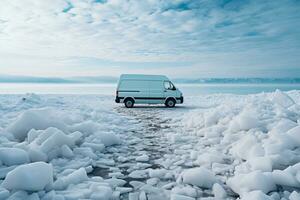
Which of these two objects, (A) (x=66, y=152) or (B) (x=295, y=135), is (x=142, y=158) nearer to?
(A) (x=66, y=152)

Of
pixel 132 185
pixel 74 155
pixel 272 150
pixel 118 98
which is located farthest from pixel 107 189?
pixel 118 98

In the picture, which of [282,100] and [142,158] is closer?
[142,158]

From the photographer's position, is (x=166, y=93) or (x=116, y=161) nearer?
(x=116, y=161)

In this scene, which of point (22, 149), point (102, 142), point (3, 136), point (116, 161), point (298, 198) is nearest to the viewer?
point (298, 198)

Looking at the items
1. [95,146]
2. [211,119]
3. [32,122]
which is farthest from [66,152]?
[211,119]

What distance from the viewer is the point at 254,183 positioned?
12.2 ft

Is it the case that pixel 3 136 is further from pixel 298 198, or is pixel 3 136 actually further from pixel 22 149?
pixel 298 198

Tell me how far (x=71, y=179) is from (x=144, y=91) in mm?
14319

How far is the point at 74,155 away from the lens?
5605 millimetres

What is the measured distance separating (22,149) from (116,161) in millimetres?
1966

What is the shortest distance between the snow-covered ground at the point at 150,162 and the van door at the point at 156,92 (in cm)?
969

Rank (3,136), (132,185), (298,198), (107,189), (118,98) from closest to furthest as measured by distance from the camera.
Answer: (298,198)
(107,189)
(132,185)
(3,136)
(118,98)

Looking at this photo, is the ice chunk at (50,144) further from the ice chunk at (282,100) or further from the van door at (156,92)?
the van door at (156,92)

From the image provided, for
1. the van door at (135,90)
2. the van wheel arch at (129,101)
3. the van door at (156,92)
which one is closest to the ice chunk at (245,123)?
the van door at (156,92)
